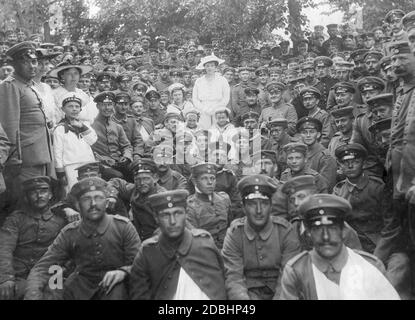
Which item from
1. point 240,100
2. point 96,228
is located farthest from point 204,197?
point 240,100

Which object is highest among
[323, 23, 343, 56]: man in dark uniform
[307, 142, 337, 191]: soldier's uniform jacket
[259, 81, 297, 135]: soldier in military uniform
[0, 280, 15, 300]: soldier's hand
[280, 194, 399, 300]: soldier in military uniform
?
[323, 23, 343, 56]: man in dark uniform

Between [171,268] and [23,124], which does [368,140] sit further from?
[23,124]

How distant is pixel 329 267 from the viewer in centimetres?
372

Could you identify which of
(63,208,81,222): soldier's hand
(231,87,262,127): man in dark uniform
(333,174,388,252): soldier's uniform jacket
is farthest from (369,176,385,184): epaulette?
(231,87,262,127): man in dark uniform

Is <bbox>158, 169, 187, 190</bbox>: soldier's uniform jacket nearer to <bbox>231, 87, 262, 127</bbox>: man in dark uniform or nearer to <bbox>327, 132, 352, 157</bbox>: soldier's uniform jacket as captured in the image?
<bbox>327, 132, 352, 157</bbox>: soldier's uniform jacket

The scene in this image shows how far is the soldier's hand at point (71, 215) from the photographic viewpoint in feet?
17.9

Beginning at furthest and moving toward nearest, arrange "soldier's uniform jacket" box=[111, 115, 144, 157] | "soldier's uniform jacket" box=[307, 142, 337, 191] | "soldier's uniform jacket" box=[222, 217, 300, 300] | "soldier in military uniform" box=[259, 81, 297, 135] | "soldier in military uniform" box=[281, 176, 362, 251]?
1. "soldier in military uniform" box=[259, 81, 297, 135]
2. "soldier's uniform jacket" box=[111, 115, 144, 157]
3. "soldier's uniform jacket" box=[307, 142, 337, 191]
4. "soldier in military uniform" box=[281, 176, 362, 251]
5. "soldier's uniform jacket" box=[222, 217, 300, 300]

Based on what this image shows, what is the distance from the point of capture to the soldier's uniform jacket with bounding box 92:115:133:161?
7109 millimetres

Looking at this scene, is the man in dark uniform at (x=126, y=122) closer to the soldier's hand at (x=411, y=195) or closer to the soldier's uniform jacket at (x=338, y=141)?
the soldier's uniform jacket at (x=338, y=141)

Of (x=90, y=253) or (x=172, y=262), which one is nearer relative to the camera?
(x=172, y=262)

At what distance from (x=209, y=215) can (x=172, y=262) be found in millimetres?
1692

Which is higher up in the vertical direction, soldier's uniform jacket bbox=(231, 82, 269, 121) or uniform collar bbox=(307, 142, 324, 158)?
soldier's uniform jacket bbox=(231, 82, 269, 121)

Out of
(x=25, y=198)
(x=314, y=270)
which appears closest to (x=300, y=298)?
(x=314, y=270)

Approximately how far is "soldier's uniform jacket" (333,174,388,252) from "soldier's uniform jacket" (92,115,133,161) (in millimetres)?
3216
